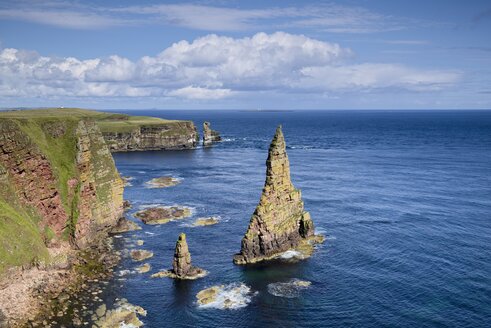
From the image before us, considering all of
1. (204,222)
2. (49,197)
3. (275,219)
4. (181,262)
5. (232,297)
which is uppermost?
(49,197)

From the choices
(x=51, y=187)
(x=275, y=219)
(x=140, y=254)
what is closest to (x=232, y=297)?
(x=275, y=219)

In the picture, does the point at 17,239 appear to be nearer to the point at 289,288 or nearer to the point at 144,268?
the point at 144,268

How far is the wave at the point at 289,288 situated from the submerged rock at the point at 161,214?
144 feet

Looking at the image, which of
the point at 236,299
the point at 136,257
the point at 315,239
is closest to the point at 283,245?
the point at 315,239

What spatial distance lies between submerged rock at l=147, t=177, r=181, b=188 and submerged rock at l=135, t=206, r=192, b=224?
3468 cm

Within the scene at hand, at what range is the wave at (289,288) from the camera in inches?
2943

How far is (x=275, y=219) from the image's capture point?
89938 millimetres

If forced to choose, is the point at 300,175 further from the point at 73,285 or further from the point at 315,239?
the point at 73,285

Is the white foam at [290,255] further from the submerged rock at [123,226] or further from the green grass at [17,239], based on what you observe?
the green grass at [17,239]

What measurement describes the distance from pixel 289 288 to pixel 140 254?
30912 millimetres

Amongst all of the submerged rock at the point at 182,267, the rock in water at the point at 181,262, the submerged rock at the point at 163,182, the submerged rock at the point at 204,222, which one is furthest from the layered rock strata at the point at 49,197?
the submerged rock at the point at 163,182

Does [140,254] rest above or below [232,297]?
above

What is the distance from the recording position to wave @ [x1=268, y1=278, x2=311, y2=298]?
74750mm

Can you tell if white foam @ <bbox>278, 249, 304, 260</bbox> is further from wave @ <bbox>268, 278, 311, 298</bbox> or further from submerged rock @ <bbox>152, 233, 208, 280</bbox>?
submerged rock @ <bbox>152, 233, 208, 280</bbox>
